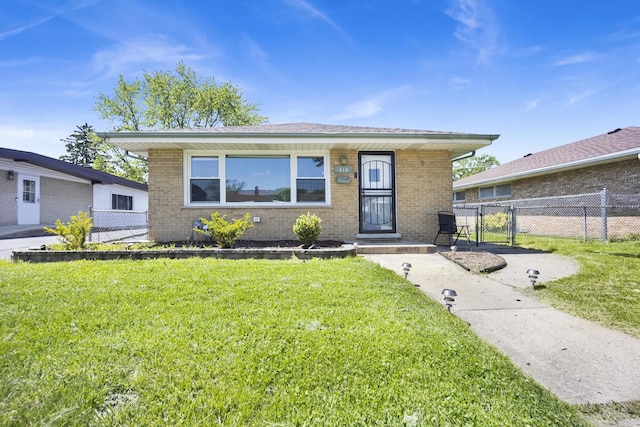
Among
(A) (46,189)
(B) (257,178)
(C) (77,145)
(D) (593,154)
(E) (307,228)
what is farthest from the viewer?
(C) (77,145)

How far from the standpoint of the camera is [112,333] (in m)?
2.38

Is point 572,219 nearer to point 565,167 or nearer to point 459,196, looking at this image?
point 565,167

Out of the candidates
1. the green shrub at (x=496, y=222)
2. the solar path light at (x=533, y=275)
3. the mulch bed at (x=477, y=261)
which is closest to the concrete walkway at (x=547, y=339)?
the solar path light at (x=533, y=275)

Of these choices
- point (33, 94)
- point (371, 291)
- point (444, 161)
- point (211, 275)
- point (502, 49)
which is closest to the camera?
point (371, 291)

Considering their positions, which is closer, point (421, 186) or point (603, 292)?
point (603, 292)

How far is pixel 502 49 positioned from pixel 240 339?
11.5 m

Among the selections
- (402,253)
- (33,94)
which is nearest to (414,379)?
(402,253)

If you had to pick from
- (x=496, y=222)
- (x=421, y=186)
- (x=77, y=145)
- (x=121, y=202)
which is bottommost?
(x=496, y=222)

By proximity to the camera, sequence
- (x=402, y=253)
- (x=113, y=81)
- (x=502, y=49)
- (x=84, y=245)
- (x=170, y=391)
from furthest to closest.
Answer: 1. (x=113, y=81)
2. (x=502, y=49)
3. (x=402, y=253)
4. (x=84, y=245)
5. (x=170, y=391)

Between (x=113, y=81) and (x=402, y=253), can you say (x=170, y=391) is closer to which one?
(x=402, y=253)

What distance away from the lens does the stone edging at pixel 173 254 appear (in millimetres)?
5707

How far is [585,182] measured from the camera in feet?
37.2

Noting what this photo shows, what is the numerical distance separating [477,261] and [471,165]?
42475mm

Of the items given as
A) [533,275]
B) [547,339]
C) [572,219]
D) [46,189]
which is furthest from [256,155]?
[46,189]
